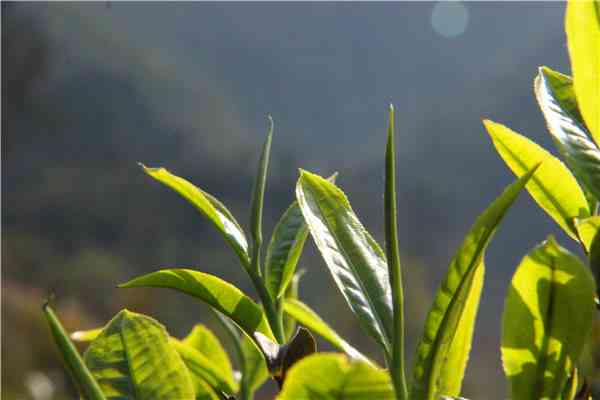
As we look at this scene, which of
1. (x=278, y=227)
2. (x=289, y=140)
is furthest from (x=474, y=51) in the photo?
(x=278, y=227)

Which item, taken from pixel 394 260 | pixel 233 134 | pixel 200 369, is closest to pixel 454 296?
pixel 394 260

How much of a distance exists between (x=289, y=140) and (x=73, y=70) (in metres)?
4.91

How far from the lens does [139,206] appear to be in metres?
10.6

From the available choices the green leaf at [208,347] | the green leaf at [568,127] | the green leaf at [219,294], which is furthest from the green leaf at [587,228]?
the green leaf at [208,347]

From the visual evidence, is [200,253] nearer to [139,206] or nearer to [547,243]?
[139,206]

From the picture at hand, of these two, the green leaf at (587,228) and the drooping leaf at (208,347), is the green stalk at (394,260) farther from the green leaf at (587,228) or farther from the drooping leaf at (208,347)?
the drooping leaf at (208,347)

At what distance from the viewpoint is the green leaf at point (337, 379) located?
0.47 ft

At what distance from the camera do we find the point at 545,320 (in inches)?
7.9

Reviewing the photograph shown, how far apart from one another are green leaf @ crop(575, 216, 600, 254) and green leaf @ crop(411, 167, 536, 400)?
0.03 m

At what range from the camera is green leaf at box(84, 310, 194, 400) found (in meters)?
0.21

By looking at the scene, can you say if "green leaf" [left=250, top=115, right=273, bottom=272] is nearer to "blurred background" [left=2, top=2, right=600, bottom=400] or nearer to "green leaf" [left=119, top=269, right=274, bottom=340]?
"green leaf" [left=119, top=269, right=274, bottom=340]

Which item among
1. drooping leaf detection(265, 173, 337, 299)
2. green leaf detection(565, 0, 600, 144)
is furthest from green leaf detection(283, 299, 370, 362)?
green leaf detection(565, 0, 600, 144)

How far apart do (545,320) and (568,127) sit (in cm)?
7

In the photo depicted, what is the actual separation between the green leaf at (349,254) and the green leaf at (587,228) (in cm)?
7
